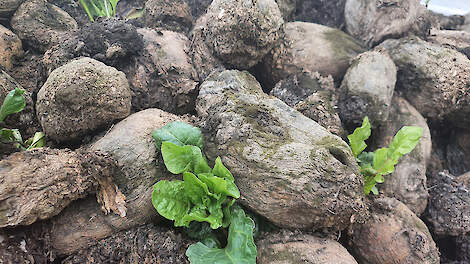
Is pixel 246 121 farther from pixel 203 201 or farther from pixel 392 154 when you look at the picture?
pixel 392 154

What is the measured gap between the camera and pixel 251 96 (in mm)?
2102

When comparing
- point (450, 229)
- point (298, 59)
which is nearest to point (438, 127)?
point (450, 229)

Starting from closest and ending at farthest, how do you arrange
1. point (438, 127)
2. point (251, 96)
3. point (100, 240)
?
point (100, 240) → point (251, 96) → point (438, 127)

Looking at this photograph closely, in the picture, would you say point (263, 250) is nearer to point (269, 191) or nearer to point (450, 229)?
point (269, 191)

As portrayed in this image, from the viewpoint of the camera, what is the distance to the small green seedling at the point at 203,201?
156 centimetres

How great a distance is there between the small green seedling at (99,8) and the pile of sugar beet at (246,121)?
0.13 m

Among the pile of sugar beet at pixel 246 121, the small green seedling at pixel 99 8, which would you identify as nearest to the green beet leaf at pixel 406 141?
the pile of sugar beet at pixel 246 121

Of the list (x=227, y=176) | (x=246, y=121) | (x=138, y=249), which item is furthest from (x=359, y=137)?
(x=138, y=249)

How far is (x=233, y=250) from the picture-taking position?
155cm

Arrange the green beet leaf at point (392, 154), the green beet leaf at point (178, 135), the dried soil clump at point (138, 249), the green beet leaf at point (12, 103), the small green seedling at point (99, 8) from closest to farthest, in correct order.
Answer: the dried soil clump at point (138, 249) < the green beet leaf at point (12, 103) < the green beet leaf at point (178, 135) < the green beet leaf at point (392, 154) < the small green seedling at point (99, 8)

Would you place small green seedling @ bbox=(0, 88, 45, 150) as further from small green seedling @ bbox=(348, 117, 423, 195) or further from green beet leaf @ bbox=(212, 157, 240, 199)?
small green seedling @ bbox=(348, 117, 423, 195)

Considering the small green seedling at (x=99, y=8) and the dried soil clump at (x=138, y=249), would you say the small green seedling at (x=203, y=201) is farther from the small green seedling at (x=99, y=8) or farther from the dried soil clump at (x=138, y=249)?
the small green seedling at (x=99, y=8)

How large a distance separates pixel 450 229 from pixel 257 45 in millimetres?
2125

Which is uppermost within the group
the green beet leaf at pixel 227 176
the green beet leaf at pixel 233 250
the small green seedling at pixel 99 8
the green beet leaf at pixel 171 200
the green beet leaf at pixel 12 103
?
the small green seedling at pixel 99 8
